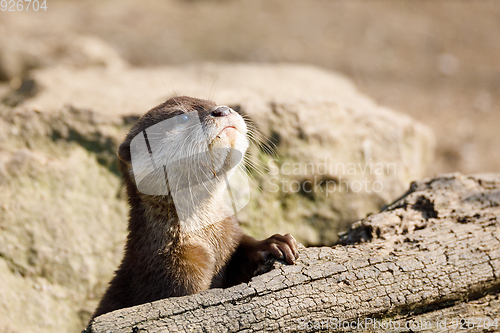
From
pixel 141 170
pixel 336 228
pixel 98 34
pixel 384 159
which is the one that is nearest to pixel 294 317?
pixel 141 170

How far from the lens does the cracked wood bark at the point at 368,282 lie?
231cm

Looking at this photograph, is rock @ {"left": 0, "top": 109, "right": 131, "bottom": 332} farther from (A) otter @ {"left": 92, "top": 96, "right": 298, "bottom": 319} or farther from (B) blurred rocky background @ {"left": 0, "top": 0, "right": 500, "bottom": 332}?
(A) otter @ {"left": 92, "top": 96, "right": 298, "bottom": 319}

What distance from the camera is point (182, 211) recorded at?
2.84 meters

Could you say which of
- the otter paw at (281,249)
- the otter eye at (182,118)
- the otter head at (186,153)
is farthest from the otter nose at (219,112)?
the otter paw at (281,249)

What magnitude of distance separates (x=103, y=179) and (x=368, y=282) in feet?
8.61

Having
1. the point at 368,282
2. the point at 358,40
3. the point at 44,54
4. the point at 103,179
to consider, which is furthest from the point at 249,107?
the point at 358,40

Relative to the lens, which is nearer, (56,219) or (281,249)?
(281,249)

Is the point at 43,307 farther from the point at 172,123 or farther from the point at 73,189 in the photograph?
the point at 172,123

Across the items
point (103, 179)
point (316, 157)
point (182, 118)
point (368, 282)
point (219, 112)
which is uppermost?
point (219, 112)

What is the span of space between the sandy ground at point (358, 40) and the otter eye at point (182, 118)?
4.74 metres

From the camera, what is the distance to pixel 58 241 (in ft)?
12.3

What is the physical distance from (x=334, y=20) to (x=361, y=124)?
6.14 m

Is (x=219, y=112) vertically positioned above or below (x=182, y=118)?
above

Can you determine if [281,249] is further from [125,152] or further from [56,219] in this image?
[56,219]
